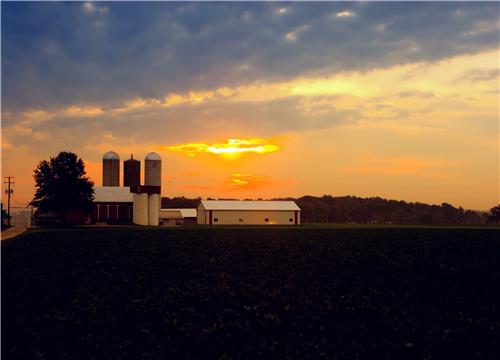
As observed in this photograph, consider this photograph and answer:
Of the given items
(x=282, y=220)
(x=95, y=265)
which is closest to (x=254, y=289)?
(x=95, y=265)


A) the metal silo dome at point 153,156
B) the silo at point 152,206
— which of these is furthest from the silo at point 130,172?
the silo at point 152,206

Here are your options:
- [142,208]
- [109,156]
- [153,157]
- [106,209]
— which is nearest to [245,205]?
[142,208]

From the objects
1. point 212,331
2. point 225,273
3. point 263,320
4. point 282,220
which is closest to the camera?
point 212,331

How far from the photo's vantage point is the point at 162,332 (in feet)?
41.8

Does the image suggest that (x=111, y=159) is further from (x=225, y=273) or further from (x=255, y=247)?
(x=225, y=273)

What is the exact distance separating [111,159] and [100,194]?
10.6m

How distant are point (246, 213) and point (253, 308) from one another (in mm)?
71345

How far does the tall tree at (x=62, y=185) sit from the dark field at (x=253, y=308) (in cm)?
5202

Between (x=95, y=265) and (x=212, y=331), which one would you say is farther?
(x=95, y=265)

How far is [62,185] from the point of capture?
2936 inches

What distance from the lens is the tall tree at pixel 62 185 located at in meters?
73.9

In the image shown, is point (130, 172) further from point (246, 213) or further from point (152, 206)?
point (246, 213)

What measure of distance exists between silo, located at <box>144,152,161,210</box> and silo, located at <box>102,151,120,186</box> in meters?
17.4

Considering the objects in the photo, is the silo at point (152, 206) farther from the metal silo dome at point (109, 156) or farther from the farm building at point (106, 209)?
the metal silo dome at point (109, 156)
